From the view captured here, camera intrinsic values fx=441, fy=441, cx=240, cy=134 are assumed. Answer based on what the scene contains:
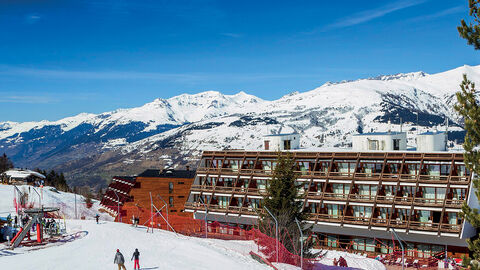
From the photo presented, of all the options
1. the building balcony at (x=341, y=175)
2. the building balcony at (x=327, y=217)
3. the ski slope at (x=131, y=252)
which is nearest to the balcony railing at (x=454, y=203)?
the building balcony at (x=341, y=175)

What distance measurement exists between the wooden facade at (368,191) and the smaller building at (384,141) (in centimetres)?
1032

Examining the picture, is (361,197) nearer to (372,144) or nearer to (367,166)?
(367,166)

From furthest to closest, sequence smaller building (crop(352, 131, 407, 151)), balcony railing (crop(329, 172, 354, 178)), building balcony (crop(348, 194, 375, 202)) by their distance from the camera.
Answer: smaller building (crop(352, 131, 407, 151)) < balcony railing (crop(329, 172, 354, 178)) < building balcony (crop(348, 194, 375, 202))

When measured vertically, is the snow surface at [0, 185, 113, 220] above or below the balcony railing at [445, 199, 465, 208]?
below

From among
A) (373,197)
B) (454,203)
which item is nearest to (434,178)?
(454,203)

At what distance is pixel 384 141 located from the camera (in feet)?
251

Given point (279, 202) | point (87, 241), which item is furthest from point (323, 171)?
point (87, 241)

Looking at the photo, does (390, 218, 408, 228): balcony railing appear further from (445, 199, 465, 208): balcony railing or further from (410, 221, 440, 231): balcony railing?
(445, 199, 465, 208): balcony railing

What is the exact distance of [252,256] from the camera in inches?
1797

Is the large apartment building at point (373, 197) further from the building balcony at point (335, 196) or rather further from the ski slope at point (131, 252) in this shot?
the ski slope at point (131, 252)

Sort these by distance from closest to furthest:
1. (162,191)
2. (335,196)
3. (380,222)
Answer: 1. (380,222)
2. (335,196)
3. (162,191)

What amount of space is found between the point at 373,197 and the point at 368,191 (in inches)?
65.8

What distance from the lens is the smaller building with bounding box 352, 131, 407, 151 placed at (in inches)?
3000

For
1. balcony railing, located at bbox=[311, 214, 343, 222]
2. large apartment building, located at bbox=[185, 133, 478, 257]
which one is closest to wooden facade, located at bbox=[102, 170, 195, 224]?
large apartment building, located at bbox=[185, 133, 478, 257]
